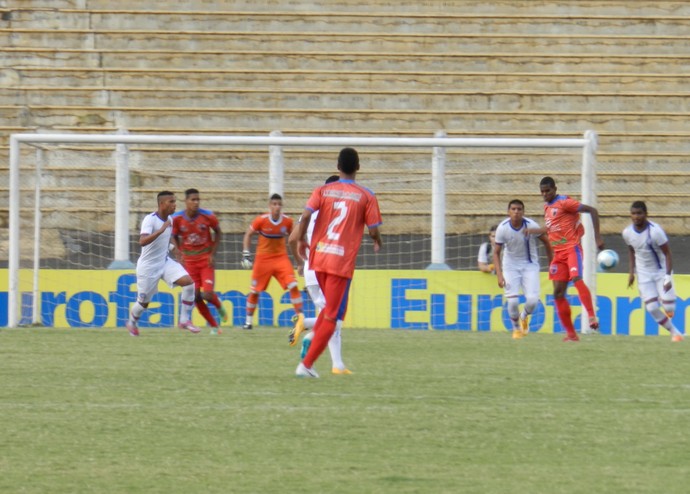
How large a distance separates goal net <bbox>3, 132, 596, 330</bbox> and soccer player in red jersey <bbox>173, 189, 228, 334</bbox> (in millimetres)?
1285

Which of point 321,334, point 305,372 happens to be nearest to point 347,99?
point 305,372

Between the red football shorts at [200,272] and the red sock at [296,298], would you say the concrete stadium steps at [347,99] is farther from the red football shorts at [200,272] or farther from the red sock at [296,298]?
the red sock at [296,298]

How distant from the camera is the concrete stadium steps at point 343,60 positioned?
2567 cm

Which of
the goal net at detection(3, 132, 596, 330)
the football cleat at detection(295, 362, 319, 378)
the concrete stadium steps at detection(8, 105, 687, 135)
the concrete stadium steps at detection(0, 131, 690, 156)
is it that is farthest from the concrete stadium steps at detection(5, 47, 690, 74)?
the football cleat at detection(295, 362, 319, 378)

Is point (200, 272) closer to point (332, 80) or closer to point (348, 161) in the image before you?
point (348, 161)

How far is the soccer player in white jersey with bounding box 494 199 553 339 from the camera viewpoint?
16.3 metres

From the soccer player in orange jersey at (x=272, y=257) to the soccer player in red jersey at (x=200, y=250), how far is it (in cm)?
48

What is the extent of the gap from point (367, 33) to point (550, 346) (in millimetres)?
13198

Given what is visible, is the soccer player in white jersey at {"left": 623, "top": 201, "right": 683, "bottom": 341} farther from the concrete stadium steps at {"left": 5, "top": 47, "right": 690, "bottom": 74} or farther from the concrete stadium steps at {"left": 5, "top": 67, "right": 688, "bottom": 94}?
the concrete stadium steps at {"left": 5, "top": 47, "right": 690, "bottom": 74}

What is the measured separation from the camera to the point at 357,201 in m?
9.94

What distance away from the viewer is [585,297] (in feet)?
53.1

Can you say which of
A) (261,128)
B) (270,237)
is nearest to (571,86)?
(261,128)

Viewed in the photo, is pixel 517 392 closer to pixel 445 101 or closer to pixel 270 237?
pixel 270 237

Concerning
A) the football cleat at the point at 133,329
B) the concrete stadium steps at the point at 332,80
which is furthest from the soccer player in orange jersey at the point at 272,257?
the concrete stadium steps at the point at 332,80
